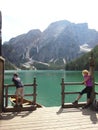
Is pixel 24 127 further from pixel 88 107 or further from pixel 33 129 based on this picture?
pixel 88 107

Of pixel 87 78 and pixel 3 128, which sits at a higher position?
pixel 87 78

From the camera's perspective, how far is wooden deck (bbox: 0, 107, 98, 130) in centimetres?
1209

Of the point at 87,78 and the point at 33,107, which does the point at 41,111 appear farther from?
the point at 87,78

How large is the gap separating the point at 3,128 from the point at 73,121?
11.0ft

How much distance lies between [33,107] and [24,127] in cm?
440

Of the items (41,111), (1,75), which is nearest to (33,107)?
(41,111)

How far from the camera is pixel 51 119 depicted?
540 inches

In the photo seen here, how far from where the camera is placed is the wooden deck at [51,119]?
12.1 meters

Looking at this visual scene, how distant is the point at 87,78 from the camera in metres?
17.4

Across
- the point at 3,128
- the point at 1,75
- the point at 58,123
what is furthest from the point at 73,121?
the point at 1,75

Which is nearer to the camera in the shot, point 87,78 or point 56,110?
point 56,110

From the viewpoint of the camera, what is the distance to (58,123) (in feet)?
42.2

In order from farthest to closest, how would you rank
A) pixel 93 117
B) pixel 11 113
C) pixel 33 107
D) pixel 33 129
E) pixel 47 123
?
pixel 33 107 < pixel 11 113 < pixel 93 117 < pixel 47 123 < pixel 33 129

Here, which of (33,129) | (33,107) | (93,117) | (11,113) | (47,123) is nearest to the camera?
(33,129)
